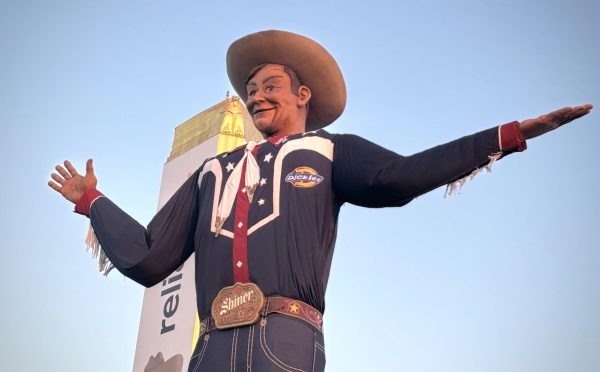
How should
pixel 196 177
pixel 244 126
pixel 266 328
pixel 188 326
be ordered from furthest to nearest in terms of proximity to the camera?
pixel 244 126
pixel 188 326
pixel 196 177
pixel 266 328

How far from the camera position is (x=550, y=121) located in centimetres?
314

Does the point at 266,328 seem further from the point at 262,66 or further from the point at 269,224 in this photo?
the point at 262,66

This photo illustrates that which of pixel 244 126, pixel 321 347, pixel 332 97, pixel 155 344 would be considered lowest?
pixel 321 347

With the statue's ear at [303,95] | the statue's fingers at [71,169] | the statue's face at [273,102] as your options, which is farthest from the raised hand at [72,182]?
the statue's ear at [303,95]

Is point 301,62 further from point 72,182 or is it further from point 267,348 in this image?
point 267,348

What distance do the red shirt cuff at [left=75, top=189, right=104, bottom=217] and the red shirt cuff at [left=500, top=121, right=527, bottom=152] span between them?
6.98 ft

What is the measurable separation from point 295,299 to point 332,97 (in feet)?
4.75

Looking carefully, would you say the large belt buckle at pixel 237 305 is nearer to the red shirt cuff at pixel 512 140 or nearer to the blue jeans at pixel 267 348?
the blue jeans at pixel 267 348

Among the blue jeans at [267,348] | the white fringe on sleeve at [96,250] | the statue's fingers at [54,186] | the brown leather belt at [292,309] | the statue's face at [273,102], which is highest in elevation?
the statue's face at [273,102]

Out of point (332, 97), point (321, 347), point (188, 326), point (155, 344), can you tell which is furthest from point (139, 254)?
point (155, 344)

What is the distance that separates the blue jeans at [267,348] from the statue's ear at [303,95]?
1387 mm

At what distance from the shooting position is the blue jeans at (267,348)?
3.12m

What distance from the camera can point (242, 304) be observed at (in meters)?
3.26

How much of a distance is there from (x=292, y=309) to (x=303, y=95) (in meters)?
1.40
